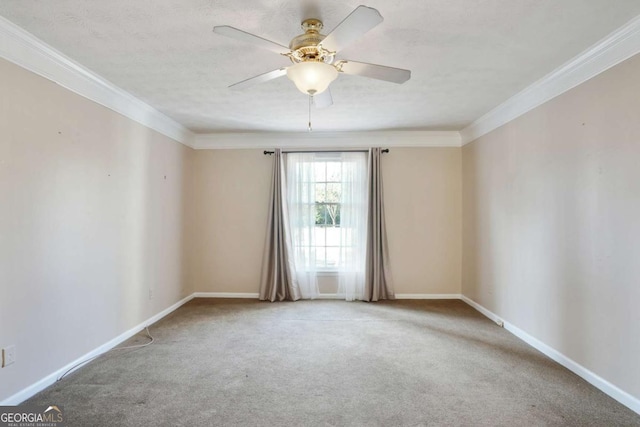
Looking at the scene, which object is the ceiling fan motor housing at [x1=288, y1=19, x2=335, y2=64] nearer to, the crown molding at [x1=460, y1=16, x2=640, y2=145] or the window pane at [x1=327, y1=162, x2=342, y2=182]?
the crown molding at [x1=460, y1=16, x2=640, y2=145]

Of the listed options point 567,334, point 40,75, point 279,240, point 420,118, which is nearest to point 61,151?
point 40,75

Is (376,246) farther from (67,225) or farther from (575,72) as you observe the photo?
(67,225)

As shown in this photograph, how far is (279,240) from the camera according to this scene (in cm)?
466

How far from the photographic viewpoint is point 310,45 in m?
1.86

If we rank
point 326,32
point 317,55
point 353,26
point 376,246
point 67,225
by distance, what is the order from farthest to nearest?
point 376,246
point 67,225
point 326,32
point 317,55
point 353,26

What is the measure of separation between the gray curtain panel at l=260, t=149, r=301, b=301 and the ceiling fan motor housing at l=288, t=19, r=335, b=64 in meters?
2.81

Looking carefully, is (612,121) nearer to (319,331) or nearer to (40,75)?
(319,331)

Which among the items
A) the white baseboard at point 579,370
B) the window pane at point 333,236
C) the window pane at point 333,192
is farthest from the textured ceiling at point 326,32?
the white baseboard at point 579,370

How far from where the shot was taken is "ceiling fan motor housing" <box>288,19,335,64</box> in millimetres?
1858

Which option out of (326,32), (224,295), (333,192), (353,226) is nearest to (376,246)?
(353,226)

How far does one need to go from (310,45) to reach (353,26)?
383 millimetres

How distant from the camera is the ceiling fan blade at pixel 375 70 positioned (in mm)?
1922

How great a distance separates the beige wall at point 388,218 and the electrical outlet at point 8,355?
2.76 m

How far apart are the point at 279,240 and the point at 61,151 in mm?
2739
